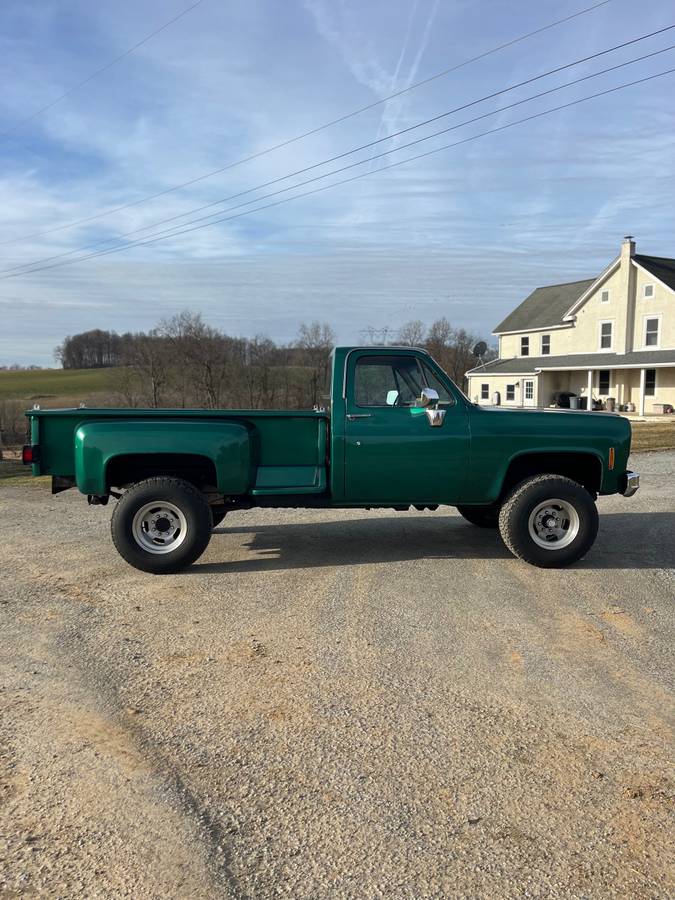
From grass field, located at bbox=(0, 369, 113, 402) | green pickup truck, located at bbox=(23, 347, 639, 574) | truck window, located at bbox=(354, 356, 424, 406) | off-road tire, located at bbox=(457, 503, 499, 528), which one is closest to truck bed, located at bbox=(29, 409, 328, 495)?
green pickup truck, located at bbox=(23, 347, 639, 574)

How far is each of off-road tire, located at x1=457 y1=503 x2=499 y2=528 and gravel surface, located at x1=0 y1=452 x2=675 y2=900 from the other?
125 centimetres

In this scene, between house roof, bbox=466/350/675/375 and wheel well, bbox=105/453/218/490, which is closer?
wheel well, bbox=105/453/218/490

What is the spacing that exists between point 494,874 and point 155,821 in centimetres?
133

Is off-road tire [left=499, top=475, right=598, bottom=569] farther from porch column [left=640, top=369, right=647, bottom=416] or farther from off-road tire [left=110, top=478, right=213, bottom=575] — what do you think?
porch column [left=640, top=369, right=647, bottom=416]

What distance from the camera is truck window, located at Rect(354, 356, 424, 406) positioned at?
6496mm

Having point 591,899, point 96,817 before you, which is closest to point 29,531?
point 96,817

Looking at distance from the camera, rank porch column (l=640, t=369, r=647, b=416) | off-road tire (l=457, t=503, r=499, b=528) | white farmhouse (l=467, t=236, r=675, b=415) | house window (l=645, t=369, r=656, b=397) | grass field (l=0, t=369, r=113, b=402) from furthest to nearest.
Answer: grass field (l=0, t=369, r=113, b=402)
house window (l=645, t=369, r=656, b=397)
white farmhouse (l=467, t=236, r=675, b=415)
porch column (l=640, t=369, r=647, b=416)
off-road tire (l=457, t=503, r=499, b=528)

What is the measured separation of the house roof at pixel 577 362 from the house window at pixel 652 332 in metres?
0.53

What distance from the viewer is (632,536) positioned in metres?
7.86

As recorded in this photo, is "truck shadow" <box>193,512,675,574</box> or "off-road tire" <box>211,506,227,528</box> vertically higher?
"off-road tire" <box>211,506,227,528</box>

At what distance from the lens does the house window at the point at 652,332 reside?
3528cm

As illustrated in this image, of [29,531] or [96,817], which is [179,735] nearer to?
[96,817]

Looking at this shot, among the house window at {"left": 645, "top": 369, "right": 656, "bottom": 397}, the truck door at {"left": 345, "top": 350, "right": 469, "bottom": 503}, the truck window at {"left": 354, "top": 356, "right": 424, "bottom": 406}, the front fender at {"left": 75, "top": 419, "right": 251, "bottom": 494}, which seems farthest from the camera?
the house window at {"left": 645, "top": 369, "right": 656, "bottom": 397}

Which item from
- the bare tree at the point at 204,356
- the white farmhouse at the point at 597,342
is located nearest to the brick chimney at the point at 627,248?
the white farmhouse at the point at 597,342
